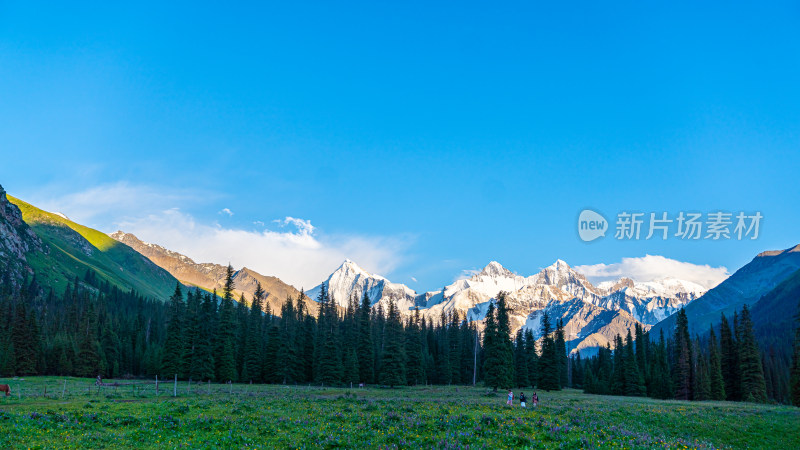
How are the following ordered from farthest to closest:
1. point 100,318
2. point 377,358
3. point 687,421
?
point 100,318 < point 377,358 < point 687,421

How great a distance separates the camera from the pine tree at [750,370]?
82.1 meters

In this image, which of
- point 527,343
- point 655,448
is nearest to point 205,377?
point 527,343

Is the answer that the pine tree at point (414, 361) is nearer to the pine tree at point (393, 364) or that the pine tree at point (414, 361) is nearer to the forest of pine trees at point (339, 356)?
the forest of pine trees at point (339, 356)

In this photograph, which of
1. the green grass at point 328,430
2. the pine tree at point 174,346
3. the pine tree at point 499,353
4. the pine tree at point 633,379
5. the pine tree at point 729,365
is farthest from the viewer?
the pine tree at point 633,379

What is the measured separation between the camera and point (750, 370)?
272 ft

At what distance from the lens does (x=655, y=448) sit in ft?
68.5

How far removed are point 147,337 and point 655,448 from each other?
467 feet

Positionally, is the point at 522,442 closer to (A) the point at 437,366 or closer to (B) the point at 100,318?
(A) the point at 437,366

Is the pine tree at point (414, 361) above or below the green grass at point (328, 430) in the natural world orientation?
below

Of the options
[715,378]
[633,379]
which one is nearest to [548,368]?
[633,379]

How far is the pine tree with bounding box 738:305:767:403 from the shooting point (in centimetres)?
8206

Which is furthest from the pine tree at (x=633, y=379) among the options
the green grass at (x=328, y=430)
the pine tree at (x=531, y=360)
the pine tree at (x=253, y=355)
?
the pine tree at (x=253, y=355)

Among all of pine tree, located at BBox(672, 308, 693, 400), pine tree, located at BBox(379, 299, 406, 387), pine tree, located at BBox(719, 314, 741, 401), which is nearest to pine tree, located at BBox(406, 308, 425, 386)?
pine tree, located at BBox(379, 299, 406, 387)

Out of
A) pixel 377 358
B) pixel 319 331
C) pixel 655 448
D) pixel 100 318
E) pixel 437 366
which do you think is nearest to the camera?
pixel 655 448
